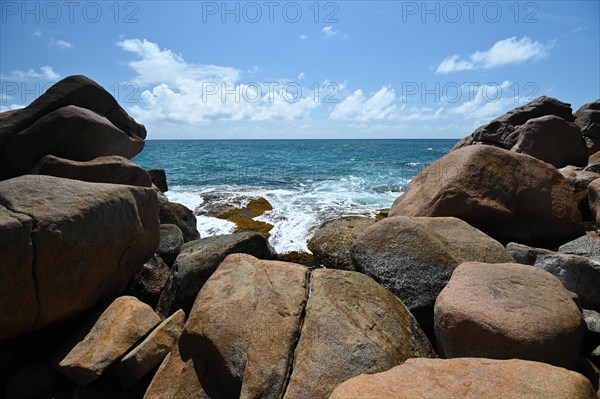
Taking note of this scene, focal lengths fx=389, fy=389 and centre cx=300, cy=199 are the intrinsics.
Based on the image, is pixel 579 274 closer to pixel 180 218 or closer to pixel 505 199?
pixel 505 199

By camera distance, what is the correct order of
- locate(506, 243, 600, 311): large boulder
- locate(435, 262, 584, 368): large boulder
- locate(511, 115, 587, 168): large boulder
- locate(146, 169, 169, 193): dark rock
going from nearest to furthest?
locate(435, 262, 584, 368): large boulder, locate(506, 243, 600, 311): large boulder, locate(146, 169, 169, 193): dark rock, locate(511, 115, 587, 168): large boulder

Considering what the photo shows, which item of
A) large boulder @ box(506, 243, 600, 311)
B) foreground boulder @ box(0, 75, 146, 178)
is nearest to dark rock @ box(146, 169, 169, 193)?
foreground boulder @ box(0, 75, 146, 178)

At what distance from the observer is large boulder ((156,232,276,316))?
230 inches

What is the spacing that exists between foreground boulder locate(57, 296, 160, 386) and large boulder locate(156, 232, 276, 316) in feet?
2.02

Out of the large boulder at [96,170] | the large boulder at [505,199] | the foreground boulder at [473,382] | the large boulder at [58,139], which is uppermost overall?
the large boulder at [58,139]

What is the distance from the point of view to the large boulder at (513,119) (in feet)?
64.6

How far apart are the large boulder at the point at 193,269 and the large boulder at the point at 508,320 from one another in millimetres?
3298

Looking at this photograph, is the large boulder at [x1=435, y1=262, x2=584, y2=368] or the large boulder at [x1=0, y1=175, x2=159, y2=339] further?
the large boulder at [x1=0, y1=175, x2=159, y2=339]

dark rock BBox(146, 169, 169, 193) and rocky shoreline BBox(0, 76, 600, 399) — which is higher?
dark rock BBox(146, 169, 169, 193)

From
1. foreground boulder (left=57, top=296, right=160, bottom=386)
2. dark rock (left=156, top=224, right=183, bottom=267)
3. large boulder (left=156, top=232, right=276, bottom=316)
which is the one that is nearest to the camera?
foreground boulder (left=57, top=296, right=160, bottom=386)

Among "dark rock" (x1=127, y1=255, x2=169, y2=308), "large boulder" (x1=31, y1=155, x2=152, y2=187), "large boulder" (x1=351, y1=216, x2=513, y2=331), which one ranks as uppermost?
"large boulder" (x1=31, y1=155, x2=152, y2=187)

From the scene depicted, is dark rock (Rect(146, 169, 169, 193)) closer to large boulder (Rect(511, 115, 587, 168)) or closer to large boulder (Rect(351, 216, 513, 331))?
large boulder (Rect(351, 216, 513, 331))

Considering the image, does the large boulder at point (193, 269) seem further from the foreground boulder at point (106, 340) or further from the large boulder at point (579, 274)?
the large boulder at point (579, 274)

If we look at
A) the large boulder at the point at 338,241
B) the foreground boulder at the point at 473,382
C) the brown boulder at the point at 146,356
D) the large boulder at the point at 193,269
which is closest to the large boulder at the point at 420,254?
the large boulder at the point at 338,241
